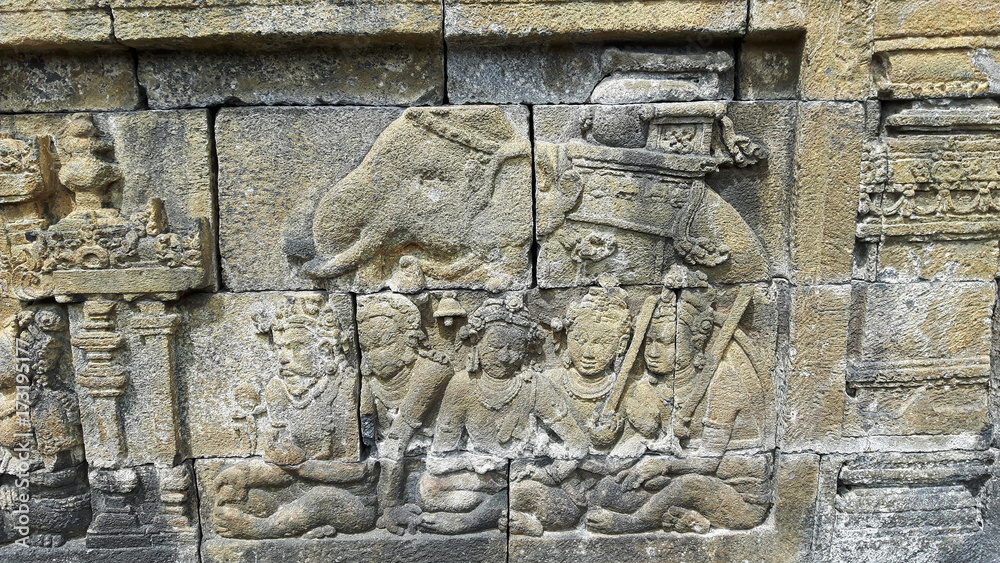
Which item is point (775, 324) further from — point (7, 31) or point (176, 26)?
point (7, 31)

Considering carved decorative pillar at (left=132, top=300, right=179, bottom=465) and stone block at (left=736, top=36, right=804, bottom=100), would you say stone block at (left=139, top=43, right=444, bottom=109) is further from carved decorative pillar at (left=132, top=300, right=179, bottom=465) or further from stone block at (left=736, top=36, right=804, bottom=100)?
stone block at (left=736, top=36, right=804, bottom=100)

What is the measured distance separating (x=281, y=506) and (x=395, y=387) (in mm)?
913

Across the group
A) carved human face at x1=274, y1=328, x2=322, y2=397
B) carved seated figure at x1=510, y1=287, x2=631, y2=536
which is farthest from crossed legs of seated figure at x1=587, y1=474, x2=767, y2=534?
carved human face at x1=274, y1=328, x2=322, y2=397

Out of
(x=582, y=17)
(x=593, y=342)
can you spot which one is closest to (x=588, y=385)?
(x=593, y=342)

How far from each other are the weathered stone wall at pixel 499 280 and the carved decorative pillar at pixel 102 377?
18 mm

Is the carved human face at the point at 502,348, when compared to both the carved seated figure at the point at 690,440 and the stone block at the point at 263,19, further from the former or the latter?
the stone block at the point at 263,19

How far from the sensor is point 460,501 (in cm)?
349

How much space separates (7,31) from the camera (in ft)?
9.83

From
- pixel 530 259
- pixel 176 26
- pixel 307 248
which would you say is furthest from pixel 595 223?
pixel 176 26

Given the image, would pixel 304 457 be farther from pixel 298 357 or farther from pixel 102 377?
pixel 102 377

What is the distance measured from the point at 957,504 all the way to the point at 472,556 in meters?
2.67

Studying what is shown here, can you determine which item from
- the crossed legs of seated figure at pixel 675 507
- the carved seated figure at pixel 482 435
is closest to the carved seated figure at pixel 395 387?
the carved seated figure at pixel 482 435

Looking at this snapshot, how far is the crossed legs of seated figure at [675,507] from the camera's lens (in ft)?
11.6

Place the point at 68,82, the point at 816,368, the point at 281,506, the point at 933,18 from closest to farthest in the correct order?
the point at 933,18, the point at 68,82, the point at 816,368, the point at 281,506
